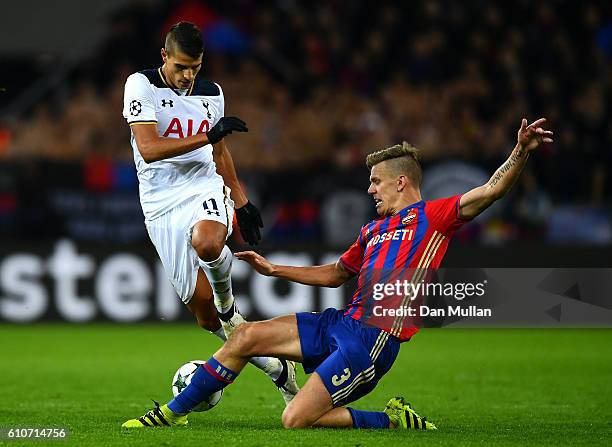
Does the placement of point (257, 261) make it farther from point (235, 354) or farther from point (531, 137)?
point (531, 137)

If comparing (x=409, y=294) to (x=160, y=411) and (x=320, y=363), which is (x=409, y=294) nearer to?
(x=320, y=363)

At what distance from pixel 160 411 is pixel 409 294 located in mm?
1595

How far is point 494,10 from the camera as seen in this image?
17859mm

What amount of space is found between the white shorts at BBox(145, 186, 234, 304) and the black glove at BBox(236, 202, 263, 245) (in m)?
0.18

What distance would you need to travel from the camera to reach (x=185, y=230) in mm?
7941

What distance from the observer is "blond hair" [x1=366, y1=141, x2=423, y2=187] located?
6.98 meters

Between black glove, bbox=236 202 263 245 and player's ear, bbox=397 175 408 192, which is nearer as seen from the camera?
player's ear, bbox=397 175 408 192

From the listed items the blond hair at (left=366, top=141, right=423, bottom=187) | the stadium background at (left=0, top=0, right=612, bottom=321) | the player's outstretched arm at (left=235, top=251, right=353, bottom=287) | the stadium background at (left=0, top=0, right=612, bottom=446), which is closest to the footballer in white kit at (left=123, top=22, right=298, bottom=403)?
the player's outstretched arm at (left=235, top=251, right=353, bottom=287)

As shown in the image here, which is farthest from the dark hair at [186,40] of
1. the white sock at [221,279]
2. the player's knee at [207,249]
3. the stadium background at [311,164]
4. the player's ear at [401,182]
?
the stadium background at [311,164]

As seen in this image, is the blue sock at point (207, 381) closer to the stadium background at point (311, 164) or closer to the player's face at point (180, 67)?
the player's face at point (180, 67)

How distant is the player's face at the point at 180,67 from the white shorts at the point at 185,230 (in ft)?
2.60

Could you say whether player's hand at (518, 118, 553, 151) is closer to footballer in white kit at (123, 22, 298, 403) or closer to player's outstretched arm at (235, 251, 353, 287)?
player's outstretched arm at (235, 251, 353, 287)

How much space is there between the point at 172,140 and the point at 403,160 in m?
1.47

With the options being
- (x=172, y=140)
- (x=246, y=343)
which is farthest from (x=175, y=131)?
(x=246, y=343)
